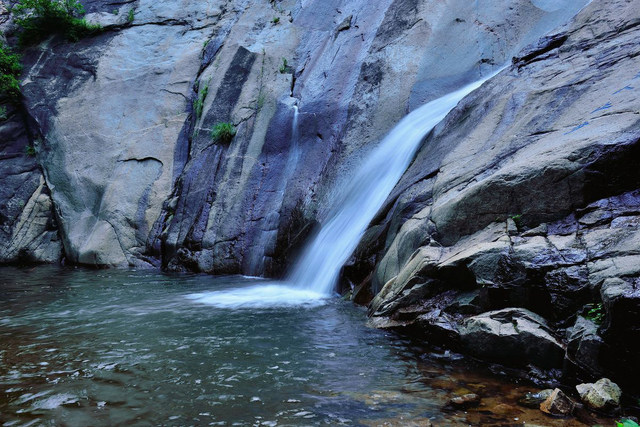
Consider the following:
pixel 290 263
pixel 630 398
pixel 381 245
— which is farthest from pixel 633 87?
pixel 290 263

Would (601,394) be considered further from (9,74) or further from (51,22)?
(51,22)

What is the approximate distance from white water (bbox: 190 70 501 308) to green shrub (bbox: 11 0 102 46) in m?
13.8

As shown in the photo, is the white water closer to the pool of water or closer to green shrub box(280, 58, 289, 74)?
the pool of water

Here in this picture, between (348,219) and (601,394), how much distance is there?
19.2ft

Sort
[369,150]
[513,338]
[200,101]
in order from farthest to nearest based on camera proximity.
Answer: [200,101]
[369,150]
[513,338]

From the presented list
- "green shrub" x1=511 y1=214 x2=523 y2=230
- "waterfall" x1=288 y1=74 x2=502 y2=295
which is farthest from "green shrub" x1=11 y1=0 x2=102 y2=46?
"green shrub" x1=511 y1=214 x2=523 y2=230

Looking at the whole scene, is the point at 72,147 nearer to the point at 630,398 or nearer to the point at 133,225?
the point at 133,225

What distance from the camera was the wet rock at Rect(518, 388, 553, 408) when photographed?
301cm

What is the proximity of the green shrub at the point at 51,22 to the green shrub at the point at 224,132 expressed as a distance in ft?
26.5

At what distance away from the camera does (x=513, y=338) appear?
3650mm

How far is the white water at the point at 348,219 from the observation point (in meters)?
7.64

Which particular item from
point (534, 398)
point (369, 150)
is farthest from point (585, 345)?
point (369, 150)

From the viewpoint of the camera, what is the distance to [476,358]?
3.91 meters

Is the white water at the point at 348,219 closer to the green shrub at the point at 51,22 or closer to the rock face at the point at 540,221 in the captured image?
the rock face at the point at 540,221
